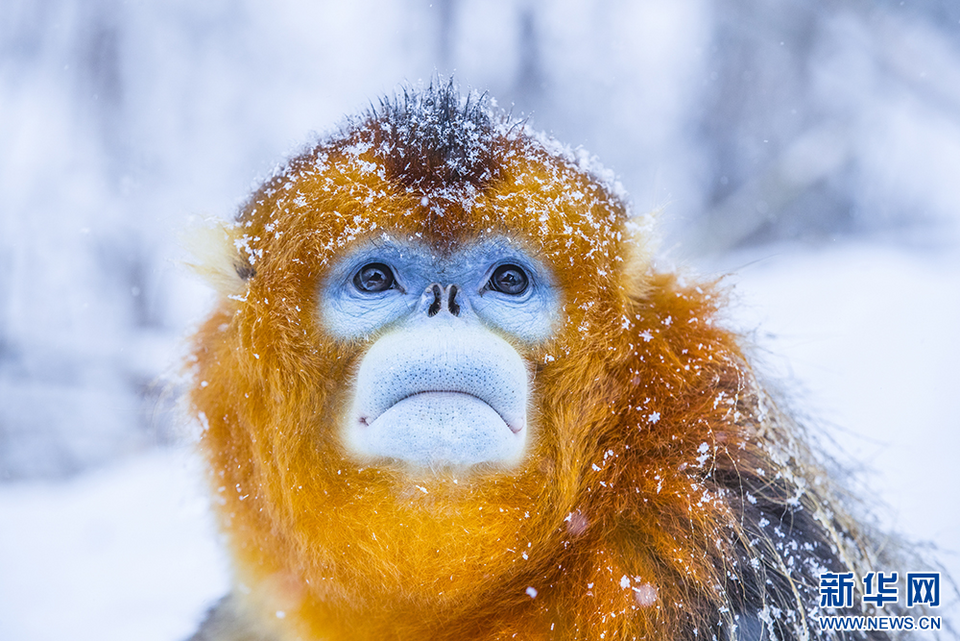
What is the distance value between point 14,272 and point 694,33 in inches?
217

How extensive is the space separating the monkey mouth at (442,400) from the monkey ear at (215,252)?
0.52 meters

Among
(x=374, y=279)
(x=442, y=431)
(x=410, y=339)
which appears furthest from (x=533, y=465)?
(x=374, y=279)

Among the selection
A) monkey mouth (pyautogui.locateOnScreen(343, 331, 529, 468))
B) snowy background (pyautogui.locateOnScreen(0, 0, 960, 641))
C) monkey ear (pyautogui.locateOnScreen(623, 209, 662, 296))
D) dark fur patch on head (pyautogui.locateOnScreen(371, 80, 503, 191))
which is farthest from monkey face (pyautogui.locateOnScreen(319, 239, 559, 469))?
snowy background (pyautogui.locateOnScreen(0, 0, 960, 641))

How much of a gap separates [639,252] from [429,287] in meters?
0.53

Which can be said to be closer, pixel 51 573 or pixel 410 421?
pixel 410 421

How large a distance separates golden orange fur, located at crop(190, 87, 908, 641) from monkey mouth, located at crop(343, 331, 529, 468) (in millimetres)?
93

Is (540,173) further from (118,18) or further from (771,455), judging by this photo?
(118,18)

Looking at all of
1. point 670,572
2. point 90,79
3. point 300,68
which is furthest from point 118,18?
point 670,572

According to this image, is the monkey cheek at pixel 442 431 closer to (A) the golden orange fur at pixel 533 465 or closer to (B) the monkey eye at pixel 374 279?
(A) the golden orange fur at pixel 533 465

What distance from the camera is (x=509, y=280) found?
1.35m

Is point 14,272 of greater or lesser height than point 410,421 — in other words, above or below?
above

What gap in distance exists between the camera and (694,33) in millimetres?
6137

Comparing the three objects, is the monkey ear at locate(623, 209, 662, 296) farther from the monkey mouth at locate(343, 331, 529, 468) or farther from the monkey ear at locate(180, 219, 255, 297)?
the monkey ear at locate(180, 219, 255, 297)

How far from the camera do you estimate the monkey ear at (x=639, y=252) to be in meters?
1.53
